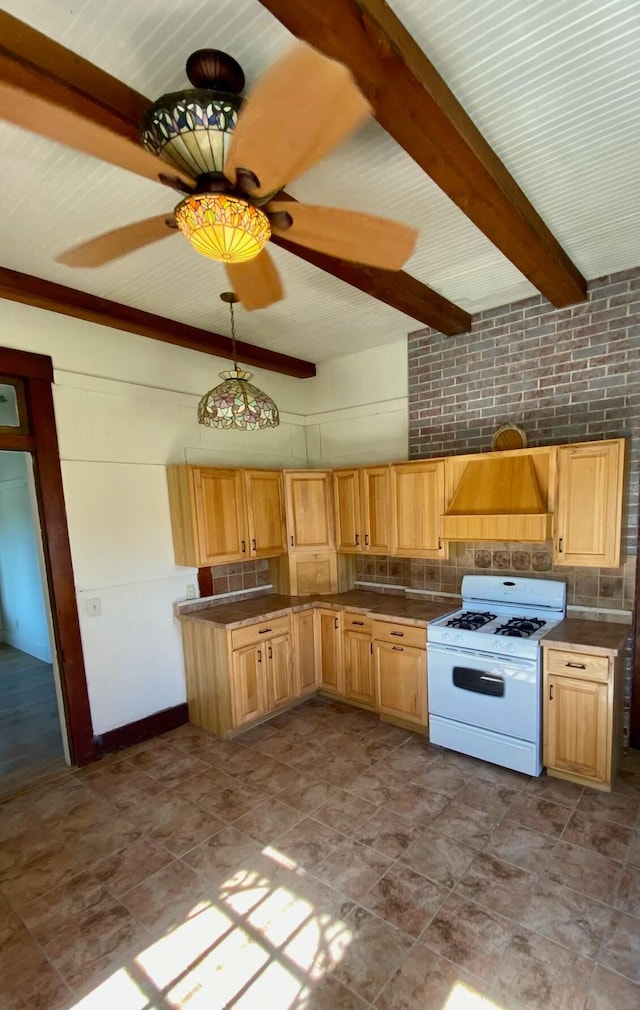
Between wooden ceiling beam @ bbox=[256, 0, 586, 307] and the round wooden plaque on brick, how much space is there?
1216 mm

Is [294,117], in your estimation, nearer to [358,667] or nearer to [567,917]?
[567,917]

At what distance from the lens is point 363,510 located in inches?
154

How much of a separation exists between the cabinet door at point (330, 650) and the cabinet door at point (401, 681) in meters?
0.43

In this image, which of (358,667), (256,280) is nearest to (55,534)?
(256,280)

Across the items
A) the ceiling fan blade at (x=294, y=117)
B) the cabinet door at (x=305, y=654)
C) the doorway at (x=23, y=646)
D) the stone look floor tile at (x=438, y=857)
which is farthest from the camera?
the cabinet door at (x=305, y=654)

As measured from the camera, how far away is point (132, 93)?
149 centimetres

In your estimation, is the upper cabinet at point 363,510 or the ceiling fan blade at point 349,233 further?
the upper cabinet at point 363,510

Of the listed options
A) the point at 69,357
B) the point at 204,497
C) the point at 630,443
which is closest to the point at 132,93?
the point at 69,357

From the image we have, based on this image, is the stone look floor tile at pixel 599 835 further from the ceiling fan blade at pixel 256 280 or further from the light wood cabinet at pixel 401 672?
the ceiling fan blade at pixel 256 280

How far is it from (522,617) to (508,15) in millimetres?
3084

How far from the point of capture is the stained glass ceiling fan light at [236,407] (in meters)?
2.86

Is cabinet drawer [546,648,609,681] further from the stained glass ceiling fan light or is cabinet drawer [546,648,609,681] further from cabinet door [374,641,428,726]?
the stained glass ceiling fan light

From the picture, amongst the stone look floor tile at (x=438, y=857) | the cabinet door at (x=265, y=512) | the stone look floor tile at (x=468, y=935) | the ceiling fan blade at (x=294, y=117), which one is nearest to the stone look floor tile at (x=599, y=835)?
the stone look floor tile at (x=438, y=857)

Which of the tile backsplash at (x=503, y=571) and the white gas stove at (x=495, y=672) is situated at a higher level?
the tile backsplash at (x=503, y=571)
